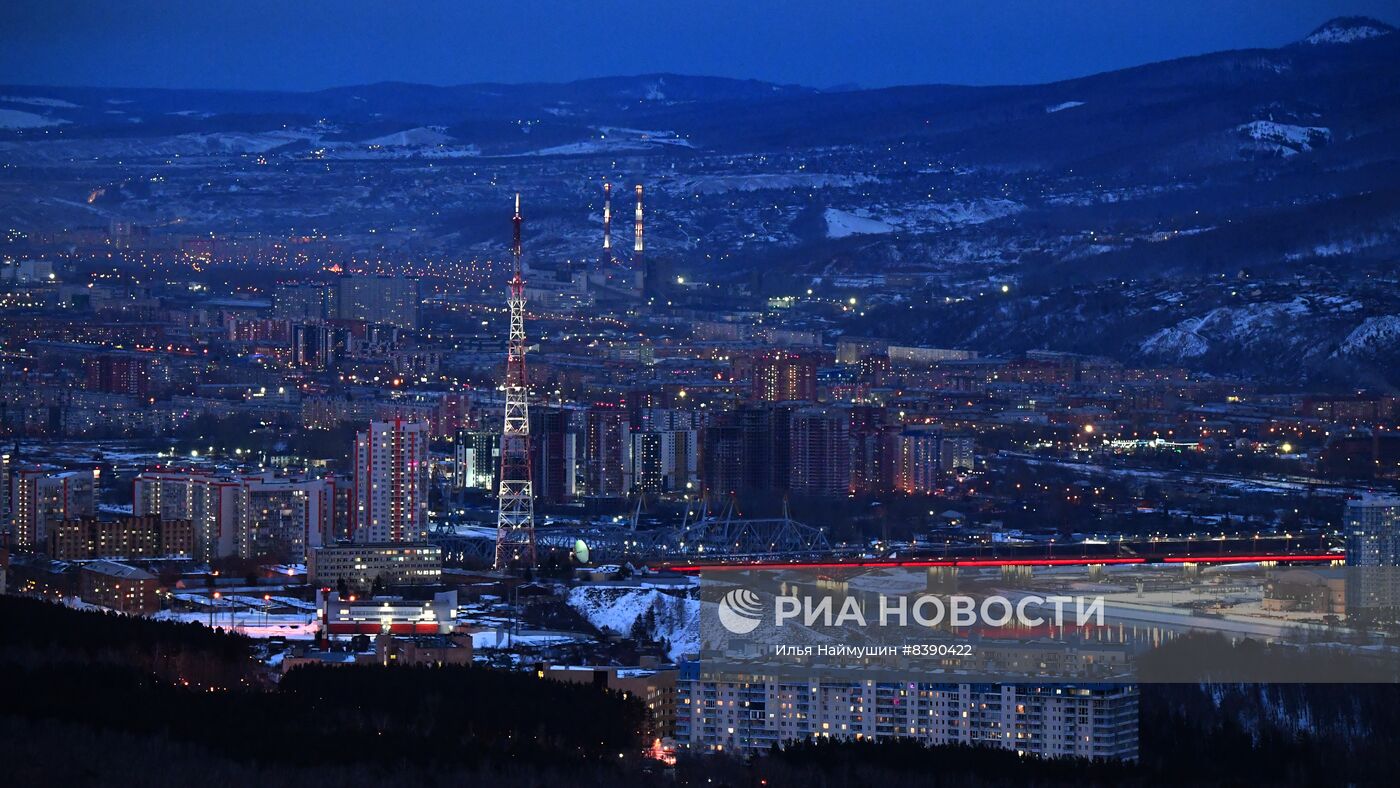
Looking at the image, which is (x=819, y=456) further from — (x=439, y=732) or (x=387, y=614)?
(x=439, y=732)

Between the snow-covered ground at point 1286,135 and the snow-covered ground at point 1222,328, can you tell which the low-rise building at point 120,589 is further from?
the snow-covered ground at point 1286,135

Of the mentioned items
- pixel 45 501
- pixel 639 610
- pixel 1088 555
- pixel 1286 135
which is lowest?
pixel 639 610

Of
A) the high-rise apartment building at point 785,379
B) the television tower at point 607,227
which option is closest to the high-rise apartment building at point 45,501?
the high-rise apartment building at point 785,379

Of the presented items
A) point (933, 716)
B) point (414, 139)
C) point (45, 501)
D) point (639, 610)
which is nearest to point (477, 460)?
point (45, 501)

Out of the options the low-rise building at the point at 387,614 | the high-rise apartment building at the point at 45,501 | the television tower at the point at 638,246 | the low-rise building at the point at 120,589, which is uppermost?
the television tower at the point at 638,246

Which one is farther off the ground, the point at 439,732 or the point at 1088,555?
the point at 1088,555

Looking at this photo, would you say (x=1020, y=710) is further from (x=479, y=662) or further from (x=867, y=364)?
(x=867, y=364)
